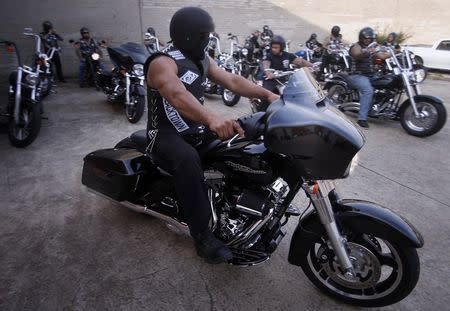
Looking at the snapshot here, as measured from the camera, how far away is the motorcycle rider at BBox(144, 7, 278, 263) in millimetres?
1949

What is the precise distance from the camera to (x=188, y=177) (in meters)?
2.01

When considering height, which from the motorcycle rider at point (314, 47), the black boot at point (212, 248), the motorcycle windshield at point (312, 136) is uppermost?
the motorcycle windshield at point (312, 136)

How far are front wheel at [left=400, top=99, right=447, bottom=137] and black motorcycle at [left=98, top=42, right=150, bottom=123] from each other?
187 inches

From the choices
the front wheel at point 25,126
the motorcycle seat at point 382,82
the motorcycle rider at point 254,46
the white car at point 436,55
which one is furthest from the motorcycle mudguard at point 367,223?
the white car at point 436,55

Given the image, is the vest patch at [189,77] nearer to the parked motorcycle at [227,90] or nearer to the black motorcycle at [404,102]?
the parked motorcycle at [227,90]

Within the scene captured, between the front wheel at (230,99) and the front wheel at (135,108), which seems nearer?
the front wheel at (135,108)

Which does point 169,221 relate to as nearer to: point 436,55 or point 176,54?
point 176,54

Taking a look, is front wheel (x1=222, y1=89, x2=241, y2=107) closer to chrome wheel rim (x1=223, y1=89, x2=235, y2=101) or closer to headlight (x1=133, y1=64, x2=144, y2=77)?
chrome wheel rim (x1=223, y1=89, x2=235, y2=101)

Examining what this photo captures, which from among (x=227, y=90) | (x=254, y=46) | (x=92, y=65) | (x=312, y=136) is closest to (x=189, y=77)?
(x=312, y=136)

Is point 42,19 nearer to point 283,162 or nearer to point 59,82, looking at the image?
point 59,82

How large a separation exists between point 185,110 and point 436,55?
Result: 48.0ft

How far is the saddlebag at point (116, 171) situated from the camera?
258 centimetres

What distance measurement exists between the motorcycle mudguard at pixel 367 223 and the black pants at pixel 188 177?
0.66 metres

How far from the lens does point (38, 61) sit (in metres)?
5.91
